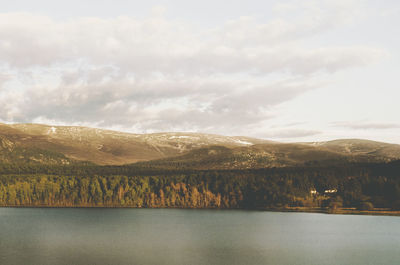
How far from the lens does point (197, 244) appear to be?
81.4 meters

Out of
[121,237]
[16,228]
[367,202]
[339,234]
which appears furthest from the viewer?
[367,202]

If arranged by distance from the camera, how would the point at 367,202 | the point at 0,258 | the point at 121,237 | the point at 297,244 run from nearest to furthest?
the point at 0,258 < the point at 297,244 < the point at 121,237 < the point at 367,202

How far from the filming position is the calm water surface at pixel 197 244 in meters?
65.1

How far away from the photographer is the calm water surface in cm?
6512

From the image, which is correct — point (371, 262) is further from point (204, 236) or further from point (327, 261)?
point (204, 236)

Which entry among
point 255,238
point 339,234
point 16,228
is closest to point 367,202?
point 339,234

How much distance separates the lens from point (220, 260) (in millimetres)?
65625

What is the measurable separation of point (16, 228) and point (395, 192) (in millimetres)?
156814

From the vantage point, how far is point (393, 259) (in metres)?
66.3

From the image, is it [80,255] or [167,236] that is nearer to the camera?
[80,255]

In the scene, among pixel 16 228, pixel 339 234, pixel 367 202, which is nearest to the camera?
pixel 339 234

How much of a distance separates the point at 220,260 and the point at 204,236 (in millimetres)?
28618

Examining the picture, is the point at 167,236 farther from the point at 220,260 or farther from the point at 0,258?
the point at 0,258

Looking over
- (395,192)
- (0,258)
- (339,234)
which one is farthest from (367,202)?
(0,258)
